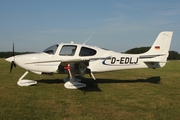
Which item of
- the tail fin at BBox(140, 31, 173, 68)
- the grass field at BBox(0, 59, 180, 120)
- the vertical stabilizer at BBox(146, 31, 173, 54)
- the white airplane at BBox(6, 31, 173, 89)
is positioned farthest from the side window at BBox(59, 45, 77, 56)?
the vertical stabilizer at BBox(146, 31, 173, 54)

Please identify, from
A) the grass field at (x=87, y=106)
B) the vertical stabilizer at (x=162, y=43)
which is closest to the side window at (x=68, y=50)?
the grass field at (x=87, y=106)

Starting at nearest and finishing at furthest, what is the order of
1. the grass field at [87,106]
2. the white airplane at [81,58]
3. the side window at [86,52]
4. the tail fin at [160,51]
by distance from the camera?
the grass field at [87,106] < the white airplane at [81,58] < the side window at [86,52] < the tail fin at [160,51]

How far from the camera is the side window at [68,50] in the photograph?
904cm

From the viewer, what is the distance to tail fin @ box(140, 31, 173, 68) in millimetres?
10141

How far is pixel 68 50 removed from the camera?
908cm

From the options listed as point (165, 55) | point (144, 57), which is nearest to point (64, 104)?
point (144, 57)

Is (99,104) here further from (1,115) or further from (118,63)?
(118,63)

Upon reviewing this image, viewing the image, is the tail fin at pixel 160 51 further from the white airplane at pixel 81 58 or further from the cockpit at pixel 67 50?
the cockpit at pixel 67 50

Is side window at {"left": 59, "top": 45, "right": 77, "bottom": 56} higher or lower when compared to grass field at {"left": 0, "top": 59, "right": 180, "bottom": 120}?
higher

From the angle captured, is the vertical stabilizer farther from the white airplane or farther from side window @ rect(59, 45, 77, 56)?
side window @ rect(59, 45, 77, 56)

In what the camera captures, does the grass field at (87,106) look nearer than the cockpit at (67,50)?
Yes

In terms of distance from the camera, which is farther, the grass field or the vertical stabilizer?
the vertical stabilizer

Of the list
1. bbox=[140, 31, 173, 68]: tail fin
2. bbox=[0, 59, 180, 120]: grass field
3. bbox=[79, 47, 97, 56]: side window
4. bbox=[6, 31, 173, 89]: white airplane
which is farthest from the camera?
bbox=[140, 31, 173, 68]: tail fin

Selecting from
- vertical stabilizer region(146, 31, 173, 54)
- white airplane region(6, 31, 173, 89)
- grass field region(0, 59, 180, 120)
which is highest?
vertical stabilizer region(146, 31, 173, 54)
